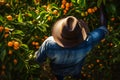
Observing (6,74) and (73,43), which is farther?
(6,74)

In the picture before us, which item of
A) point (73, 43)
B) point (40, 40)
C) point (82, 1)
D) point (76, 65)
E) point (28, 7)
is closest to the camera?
point (73, 43)

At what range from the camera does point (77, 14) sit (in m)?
Answer: 4.29

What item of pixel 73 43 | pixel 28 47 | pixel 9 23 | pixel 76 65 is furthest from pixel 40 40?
pixel 73 43

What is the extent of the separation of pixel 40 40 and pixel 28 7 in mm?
666

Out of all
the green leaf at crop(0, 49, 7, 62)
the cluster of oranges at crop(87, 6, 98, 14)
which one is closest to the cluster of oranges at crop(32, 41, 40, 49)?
the green leaf at crop(0, 49, 7, 62)

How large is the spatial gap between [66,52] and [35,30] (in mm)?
871

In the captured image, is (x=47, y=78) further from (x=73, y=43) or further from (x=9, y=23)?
(x=73, y=43)

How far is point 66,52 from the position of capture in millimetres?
3438

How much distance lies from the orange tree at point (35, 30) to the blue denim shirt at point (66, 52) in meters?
0.41

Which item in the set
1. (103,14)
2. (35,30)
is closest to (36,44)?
(35,30)

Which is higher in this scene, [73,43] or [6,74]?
[73,43]

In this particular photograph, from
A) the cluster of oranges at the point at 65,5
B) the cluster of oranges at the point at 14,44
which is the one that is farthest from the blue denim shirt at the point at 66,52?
the cluster of oranges at the point at 65,5

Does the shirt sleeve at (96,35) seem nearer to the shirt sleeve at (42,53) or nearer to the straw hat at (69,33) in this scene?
the straw hat at (69,33)

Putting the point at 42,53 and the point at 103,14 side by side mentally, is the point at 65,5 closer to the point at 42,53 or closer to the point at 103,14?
the point at 103,14
